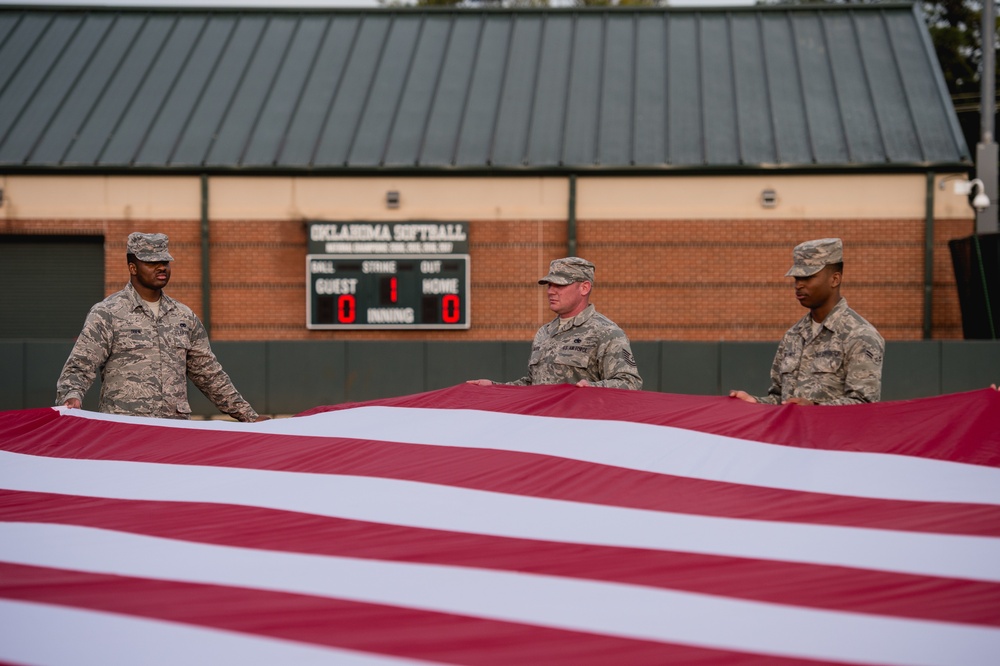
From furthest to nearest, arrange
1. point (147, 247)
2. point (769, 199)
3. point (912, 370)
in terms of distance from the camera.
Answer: point (769, 199)
point (912, 370)
point (147, 247)

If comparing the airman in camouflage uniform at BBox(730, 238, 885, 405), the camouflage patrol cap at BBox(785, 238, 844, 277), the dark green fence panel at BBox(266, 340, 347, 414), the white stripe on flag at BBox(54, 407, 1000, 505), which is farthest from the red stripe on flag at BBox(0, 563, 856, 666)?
the dark green fence panel at BBox(266, 340, 347, 414)

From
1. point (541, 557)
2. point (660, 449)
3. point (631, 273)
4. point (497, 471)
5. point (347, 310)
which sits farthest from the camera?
point (631, 273)

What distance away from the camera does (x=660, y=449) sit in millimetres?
3688

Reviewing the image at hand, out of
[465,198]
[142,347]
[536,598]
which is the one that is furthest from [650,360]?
[536,598]

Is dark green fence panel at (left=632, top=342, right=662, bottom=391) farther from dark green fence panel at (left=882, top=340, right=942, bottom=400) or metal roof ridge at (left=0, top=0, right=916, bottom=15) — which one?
metal roof ridge at (left=0, top=0, right=916, bottom=15)

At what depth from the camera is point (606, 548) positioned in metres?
2.74

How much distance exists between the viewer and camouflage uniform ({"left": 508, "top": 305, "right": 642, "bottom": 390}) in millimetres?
4754

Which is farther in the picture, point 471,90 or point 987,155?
point 471,90

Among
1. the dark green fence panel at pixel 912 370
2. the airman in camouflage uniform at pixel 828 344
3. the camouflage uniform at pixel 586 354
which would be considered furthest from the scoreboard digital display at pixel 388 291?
the airman in camouflage uniform at pixel 828 344

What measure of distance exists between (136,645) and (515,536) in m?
1.17

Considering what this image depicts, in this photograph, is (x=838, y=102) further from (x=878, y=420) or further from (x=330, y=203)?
(x=878, y=420)

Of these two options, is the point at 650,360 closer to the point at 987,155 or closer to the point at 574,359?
the point at 574,359

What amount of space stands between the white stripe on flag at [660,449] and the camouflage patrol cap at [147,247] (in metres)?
0.97

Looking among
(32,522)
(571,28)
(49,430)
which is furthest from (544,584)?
(571,28)
